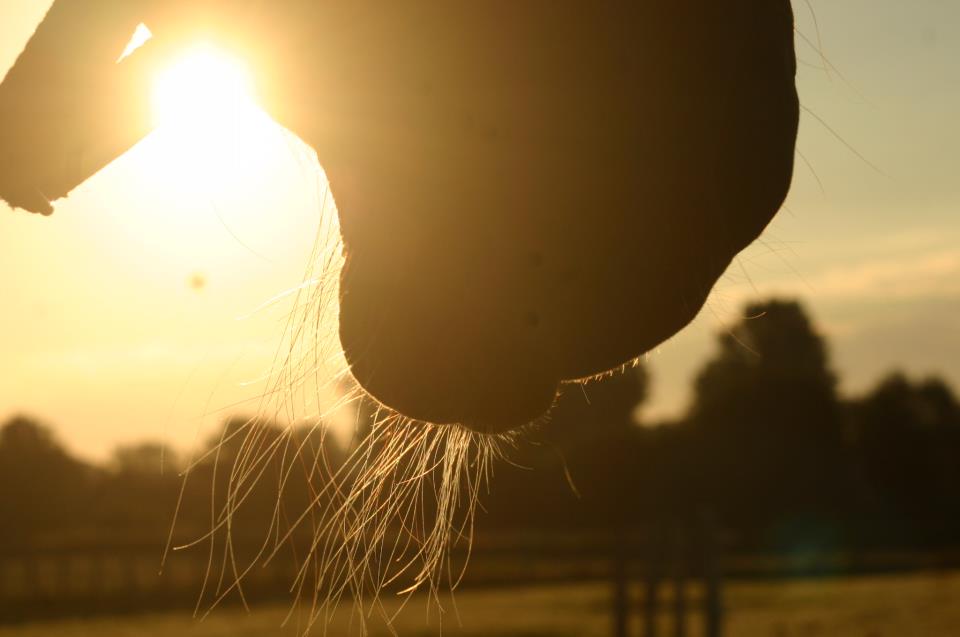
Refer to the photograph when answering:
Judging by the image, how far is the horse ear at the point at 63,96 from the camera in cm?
133

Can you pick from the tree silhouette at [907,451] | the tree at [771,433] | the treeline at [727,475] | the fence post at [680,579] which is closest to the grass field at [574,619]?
the fence post at [680,579]

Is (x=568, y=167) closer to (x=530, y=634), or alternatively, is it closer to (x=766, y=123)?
(x=766, y=123)

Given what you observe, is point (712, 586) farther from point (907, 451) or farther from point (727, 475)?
point (907, 451)

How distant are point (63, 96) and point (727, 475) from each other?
154 ft

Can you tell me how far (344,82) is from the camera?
4.37ft

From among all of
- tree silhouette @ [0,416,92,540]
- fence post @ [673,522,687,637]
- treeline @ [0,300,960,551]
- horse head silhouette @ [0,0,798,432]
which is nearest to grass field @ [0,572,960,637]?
fence post @ [673,522,687,637]

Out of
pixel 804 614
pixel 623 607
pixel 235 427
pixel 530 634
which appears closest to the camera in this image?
pixel 235 427

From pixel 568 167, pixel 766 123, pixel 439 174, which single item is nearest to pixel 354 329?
pixel 439 174

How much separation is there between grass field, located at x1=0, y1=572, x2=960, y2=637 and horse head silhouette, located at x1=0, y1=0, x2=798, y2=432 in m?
11.8

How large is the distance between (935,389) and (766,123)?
2930 inches

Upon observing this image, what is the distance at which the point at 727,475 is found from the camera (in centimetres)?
4662

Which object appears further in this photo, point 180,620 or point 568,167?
point 180,620

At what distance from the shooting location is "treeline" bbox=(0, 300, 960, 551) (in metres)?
35.4

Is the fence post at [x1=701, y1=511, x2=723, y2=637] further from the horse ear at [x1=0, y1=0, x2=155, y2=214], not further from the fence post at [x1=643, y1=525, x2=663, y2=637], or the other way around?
the horse ear at [x1=0, y1=0, x2=155, y2=214]
